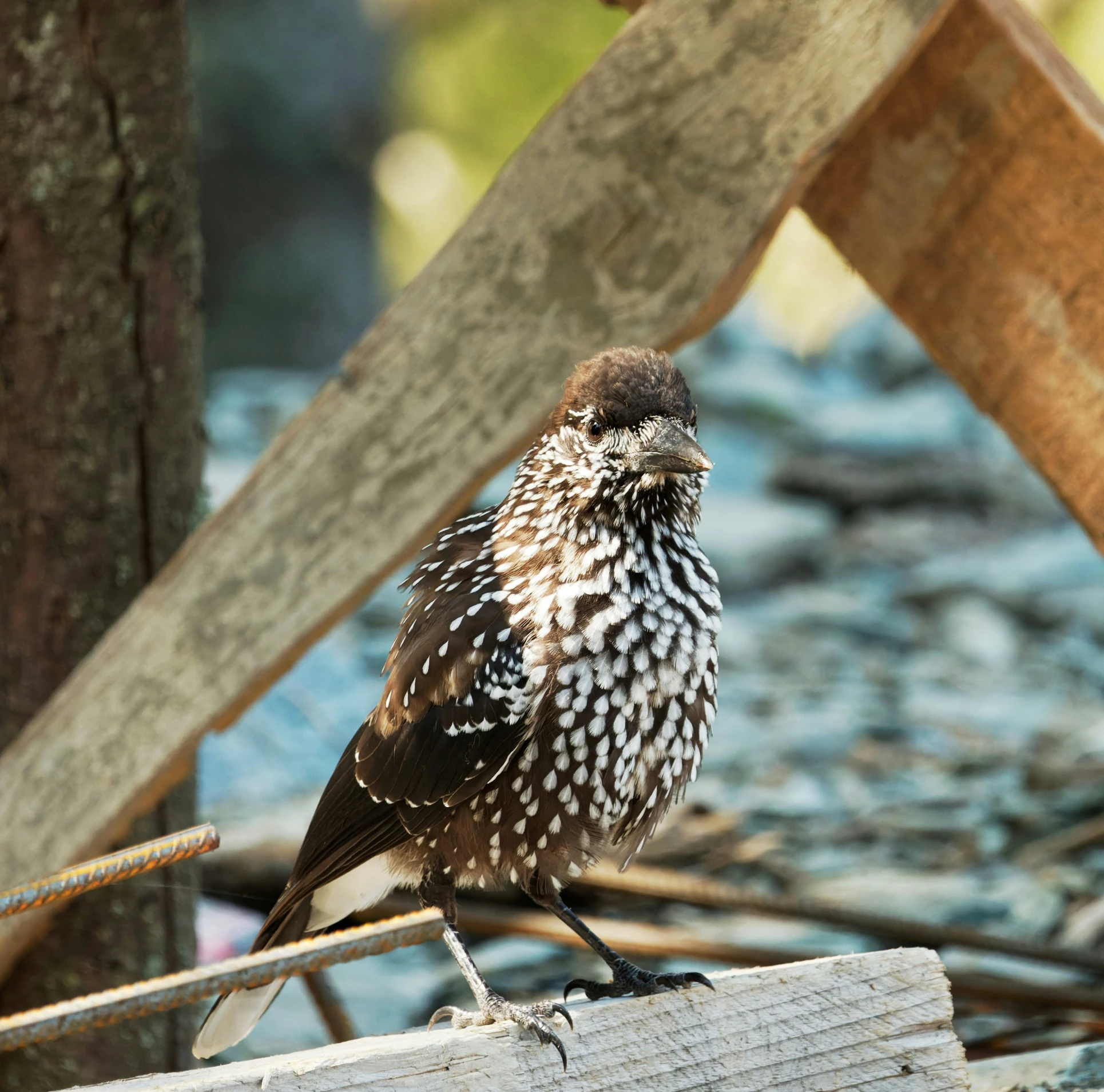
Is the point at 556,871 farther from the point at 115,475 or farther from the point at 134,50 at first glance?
the point at 134,50

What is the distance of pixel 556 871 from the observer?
6.69ft

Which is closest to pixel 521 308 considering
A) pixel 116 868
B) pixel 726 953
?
pixel 116 868

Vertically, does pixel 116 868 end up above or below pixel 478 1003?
above

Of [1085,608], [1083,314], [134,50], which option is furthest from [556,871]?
[1085,608]

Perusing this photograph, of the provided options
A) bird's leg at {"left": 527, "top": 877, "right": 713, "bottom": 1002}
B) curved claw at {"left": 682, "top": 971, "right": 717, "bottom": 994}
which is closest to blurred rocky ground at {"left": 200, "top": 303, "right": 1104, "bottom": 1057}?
bird's leg at {"left": 527, "top": 877, "right": 713, "bottom": 1002}

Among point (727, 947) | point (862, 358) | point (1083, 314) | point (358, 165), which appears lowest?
point (727, 947)

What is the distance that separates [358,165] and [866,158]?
919 centimetres

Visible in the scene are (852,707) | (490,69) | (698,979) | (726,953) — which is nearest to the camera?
(698,979)

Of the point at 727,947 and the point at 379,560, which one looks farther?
the point at 727,947

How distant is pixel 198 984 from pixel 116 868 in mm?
250

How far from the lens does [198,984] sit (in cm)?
180

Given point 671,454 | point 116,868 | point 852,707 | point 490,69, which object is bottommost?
point 116,868

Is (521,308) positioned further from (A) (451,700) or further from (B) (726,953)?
(B) (726,953)

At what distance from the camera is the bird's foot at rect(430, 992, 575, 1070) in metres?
1.75
